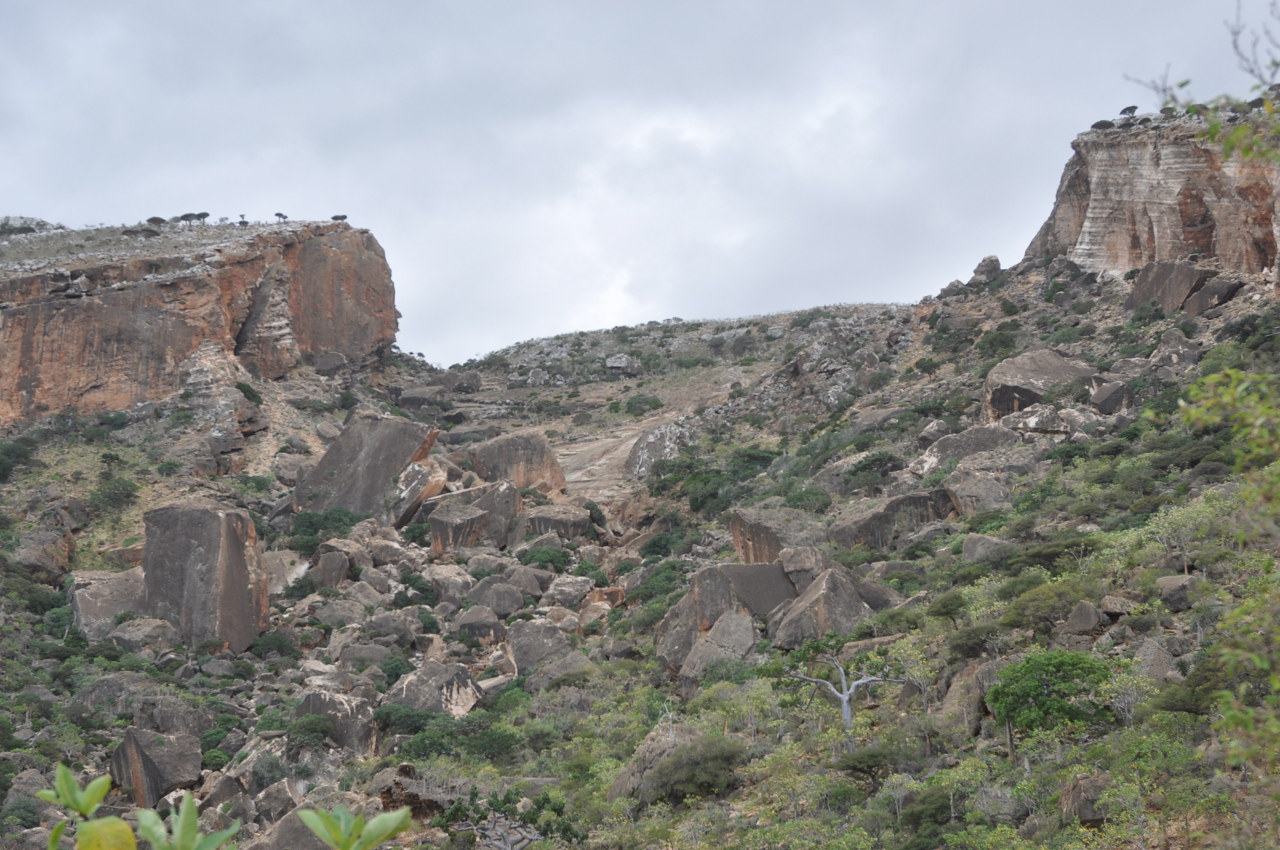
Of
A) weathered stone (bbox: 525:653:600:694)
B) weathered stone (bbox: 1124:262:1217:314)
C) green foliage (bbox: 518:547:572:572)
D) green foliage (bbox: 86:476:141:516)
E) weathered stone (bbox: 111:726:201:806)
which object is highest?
weathered stone (bbox: 1124:262:1217:314)

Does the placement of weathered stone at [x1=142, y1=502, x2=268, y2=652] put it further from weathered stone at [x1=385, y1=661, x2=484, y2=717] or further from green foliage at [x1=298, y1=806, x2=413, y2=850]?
green foliage at [x1=298, y1=806, x2=413, y2=850]

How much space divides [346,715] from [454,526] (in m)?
16.6

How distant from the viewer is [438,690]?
112 ft

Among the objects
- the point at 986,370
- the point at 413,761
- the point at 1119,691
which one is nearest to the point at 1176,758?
the point at 1119,691

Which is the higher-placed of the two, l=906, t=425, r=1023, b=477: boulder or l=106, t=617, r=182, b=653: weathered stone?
l=906, t=425, r=1023, b=477: boulder

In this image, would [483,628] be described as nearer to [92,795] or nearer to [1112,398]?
[1112,398]

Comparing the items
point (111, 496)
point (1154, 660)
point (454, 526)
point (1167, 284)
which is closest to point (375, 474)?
point (454, 526)

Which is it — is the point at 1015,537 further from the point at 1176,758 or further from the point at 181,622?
the point at 181,622

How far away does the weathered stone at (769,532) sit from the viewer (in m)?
39.2

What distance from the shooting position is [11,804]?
92.5 feet

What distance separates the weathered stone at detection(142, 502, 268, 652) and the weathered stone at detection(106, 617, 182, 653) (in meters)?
0.44

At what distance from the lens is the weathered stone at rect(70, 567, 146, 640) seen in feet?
132

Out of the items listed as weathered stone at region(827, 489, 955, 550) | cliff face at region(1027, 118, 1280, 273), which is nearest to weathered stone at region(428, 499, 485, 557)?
weathered stone at region(827, 489, 955, 550)

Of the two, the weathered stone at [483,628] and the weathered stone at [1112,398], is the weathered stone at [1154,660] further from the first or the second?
the weathered stone at [483,628]
